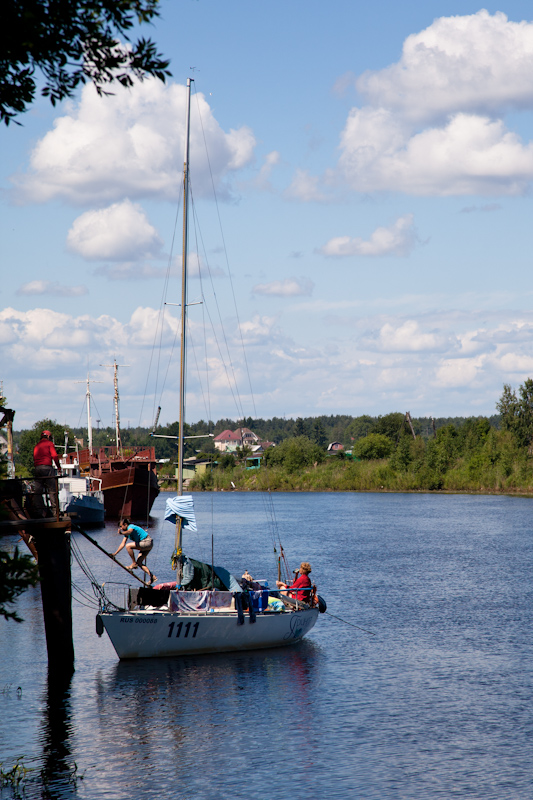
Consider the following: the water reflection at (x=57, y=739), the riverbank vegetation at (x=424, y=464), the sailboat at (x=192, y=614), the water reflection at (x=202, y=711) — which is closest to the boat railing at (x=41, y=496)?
the sailboat at (x=192, y=614)

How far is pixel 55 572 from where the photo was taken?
20156 millimetres

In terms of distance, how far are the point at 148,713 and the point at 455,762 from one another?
7163 millimetres

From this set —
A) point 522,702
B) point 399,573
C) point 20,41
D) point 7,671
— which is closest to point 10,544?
point 399,573

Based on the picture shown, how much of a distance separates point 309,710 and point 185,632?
5146 mm

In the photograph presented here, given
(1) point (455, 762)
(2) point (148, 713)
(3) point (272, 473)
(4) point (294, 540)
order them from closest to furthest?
(1) point (455, 762) < (2) point (148, 713) < (4) point (294, 540) < (3) point (272, 473)

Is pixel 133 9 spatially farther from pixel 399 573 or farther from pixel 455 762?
pixel 399 573

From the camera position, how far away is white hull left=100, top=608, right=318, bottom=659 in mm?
23109

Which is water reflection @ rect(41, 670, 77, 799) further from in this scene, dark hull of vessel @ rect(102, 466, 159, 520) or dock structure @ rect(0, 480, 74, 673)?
dark hull of vessel @ rect(102, 466, 159, 520)

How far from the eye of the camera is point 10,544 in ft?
179

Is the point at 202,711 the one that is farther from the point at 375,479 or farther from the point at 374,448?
the point at 374,448

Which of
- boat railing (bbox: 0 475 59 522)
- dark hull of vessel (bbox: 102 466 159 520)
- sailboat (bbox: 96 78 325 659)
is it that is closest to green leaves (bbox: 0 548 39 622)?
boat railing (bbox: 0 475 59 522)

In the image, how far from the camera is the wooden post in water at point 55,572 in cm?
2011

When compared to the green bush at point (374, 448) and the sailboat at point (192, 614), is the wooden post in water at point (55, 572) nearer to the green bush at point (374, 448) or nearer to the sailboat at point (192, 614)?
the sailboat at point (192, 614)

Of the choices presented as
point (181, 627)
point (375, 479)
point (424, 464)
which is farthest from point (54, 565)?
point (375, 479)
